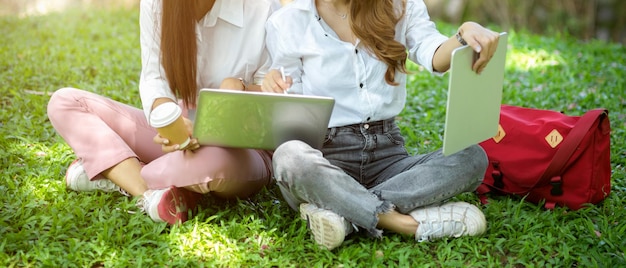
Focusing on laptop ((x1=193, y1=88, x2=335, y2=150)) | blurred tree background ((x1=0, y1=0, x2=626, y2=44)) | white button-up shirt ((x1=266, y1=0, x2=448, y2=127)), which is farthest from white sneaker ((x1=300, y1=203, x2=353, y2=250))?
blurred tree background ((x1=0, y1=0, x2=626, y2=44))

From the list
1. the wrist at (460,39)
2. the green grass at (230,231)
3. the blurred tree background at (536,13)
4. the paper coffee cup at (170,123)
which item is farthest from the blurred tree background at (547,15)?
the paper coffee cup at (170,123)

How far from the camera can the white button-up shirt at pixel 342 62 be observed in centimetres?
Answer: 235

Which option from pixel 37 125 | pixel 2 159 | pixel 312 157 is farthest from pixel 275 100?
pixel 37 125

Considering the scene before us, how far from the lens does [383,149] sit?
2.40m

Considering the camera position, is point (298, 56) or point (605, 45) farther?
point (605, 45)

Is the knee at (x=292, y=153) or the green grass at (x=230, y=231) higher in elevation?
the knee at (x=292, y=153)

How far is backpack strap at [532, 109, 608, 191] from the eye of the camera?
2.43 m

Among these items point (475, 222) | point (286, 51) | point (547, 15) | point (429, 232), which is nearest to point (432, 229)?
point (429, 232)

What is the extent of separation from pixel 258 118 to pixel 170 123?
0.94 feet

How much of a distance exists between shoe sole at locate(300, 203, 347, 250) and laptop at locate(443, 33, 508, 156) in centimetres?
38

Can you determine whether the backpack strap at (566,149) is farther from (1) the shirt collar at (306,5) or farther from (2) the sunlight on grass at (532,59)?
(2) the sunlight on grass at (532,59)

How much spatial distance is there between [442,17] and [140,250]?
6.67 m

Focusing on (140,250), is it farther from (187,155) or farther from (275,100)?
(275,100)

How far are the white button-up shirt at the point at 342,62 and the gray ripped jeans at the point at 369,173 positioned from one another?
7 centimetres
